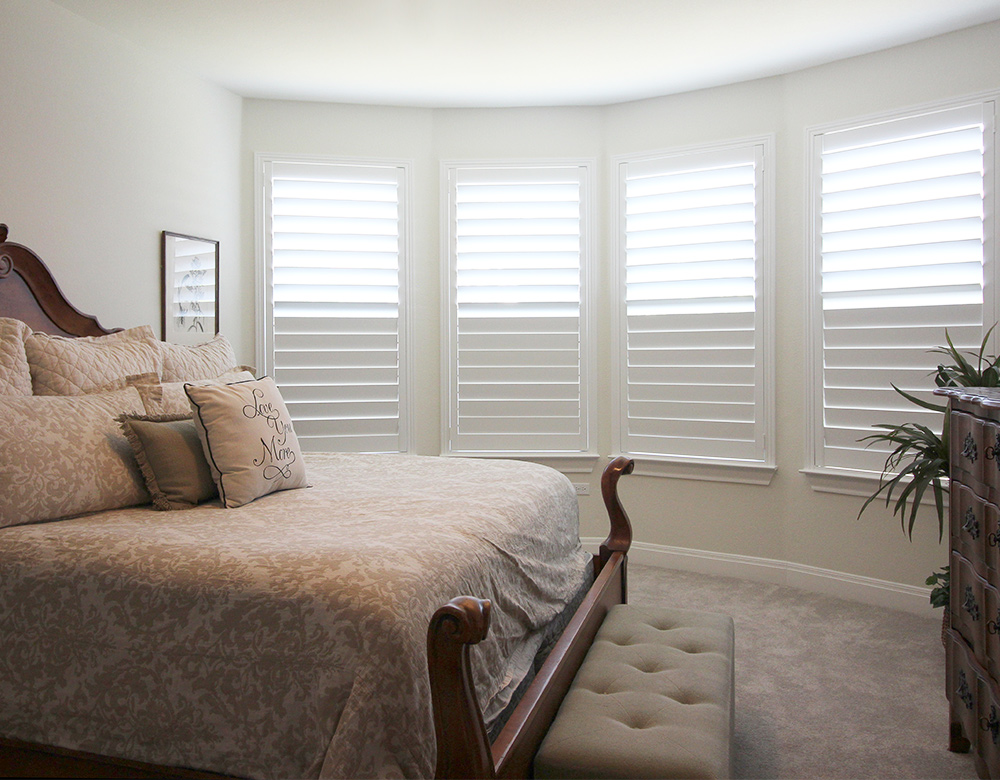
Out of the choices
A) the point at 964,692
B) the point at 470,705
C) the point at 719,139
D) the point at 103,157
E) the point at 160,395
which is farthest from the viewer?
the point at 719,139

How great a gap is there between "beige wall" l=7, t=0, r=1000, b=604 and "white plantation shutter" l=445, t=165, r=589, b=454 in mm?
131

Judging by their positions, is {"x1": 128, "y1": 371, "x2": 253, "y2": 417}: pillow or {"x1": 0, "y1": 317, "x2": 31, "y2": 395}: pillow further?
{"x1": 128, "y1": 371, "x2": 253, "y2": 417}: pillow

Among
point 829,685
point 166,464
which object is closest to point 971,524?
point 829,685

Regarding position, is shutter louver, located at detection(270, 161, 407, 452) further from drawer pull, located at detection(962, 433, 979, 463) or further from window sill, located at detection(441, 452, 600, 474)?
A: drawer pull, located at detection(962, 433, 979, 463)

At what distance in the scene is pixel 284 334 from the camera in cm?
445

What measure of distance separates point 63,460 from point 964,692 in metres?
2.62

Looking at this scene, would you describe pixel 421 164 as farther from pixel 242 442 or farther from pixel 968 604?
pixel 968 604

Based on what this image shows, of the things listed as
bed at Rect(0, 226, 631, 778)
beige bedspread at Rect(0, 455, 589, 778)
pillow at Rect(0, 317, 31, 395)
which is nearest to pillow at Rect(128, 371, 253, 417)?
bed at Rect(0, 226, 631, 778)

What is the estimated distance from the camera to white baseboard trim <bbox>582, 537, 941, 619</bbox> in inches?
141

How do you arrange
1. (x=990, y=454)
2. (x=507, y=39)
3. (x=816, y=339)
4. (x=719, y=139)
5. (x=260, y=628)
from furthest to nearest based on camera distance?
(x=719, y=139), (x=816, y=339), (x=507, y=39), (x=990, y=454), (x=260, y=628)

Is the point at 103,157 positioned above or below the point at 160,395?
above

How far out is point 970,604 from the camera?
2111 millimetres

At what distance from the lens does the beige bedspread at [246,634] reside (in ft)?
4.73

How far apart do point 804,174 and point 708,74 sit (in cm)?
73
